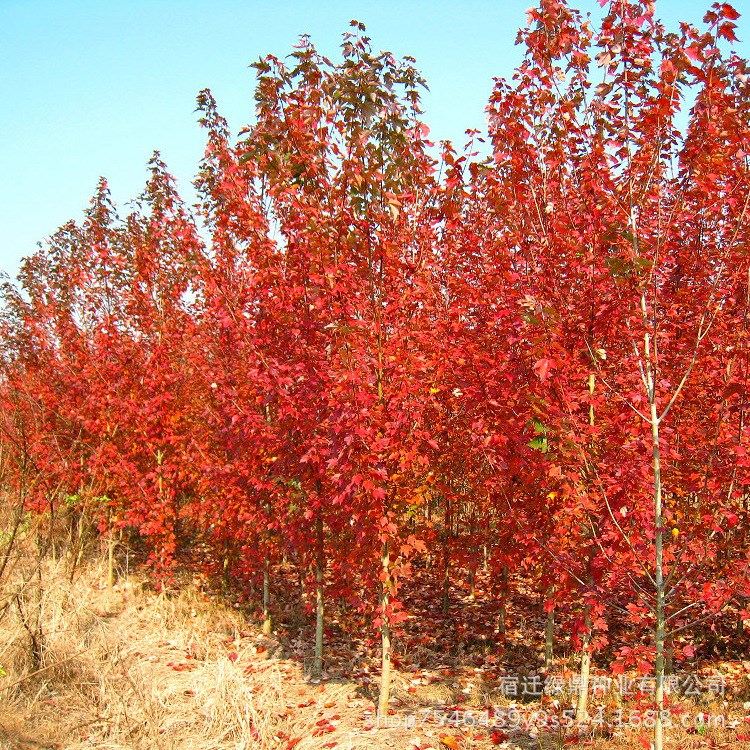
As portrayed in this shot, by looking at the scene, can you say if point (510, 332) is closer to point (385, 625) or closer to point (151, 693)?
point (385, 625)

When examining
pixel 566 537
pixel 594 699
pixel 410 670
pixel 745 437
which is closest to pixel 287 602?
pixel 410 670

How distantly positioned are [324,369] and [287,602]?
16.4 ft

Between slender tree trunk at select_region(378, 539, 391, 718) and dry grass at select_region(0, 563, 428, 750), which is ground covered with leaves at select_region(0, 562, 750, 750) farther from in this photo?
slender tree trunk at select_region(378, 539, 391, 718)

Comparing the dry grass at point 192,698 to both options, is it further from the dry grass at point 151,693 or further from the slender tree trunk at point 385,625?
the slender tree trunk at point 385,625

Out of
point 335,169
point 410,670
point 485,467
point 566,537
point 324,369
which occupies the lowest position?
point 410,670

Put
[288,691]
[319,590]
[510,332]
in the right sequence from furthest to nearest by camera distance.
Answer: [319,590]
[288,691]
[510,332]

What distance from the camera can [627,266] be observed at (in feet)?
10.5

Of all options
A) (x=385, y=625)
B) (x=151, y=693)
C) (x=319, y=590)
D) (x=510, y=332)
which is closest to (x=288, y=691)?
(x=319, y=590)

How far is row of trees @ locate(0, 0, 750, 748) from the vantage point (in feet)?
11.9

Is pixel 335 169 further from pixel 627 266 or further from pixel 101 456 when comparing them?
pixel 101 456

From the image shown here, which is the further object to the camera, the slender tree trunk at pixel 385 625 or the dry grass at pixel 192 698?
the slender tree trunk at pixel 385 625

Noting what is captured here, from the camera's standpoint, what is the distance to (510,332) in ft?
15.5

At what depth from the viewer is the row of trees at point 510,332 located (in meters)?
3.63

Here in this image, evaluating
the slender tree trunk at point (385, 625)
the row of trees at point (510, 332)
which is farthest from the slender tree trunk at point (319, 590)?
the slender tree trunk at point (385, 625)
